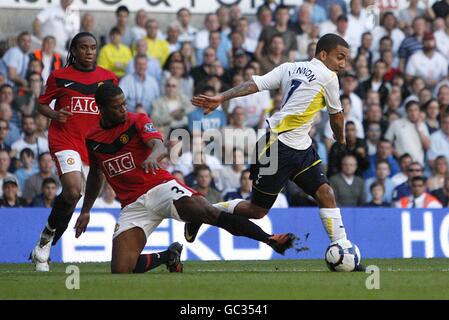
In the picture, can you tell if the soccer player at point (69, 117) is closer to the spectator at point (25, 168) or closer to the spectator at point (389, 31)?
the spectator at point (25, 168)

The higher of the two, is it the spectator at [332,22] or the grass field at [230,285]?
the spectator at [332,22]

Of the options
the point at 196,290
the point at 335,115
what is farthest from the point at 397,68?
the point at 196,290

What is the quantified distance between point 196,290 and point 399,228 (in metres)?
8.55

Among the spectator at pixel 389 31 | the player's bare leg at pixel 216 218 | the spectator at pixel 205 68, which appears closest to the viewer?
the player's bare leg at pixel 216 218

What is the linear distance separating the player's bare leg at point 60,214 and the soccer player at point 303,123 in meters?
1.67

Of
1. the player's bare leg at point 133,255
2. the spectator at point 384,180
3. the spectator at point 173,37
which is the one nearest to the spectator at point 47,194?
the spectator at point 173,37

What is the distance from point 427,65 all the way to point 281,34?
3010 mm

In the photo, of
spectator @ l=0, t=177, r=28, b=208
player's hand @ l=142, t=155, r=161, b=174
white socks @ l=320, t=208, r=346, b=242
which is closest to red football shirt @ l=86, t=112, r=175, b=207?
player's hand @ l=142, t=155, r=161, b=174

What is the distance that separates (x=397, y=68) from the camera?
2178 centimetres

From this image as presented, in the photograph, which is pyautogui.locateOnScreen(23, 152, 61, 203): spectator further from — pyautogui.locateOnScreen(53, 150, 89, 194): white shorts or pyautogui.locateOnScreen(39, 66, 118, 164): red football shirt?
pyautogui.locateOnScreen(53, 150, 89, 194): white shorts

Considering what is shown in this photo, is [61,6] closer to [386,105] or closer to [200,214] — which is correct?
[386,105]

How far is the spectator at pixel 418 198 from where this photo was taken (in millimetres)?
18828
